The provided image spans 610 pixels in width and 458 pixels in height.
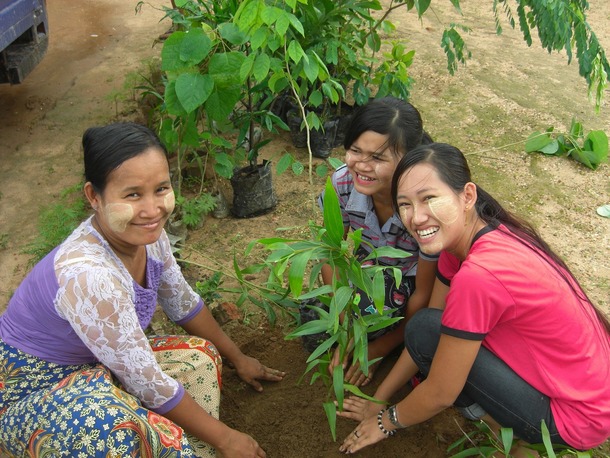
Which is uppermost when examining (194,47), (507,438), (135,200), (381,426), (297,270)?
(194,47)

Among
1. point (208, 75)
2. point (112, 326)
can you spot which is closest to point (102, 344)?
point (112, 326)

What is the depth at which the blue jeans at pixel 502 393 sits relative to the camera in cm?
152

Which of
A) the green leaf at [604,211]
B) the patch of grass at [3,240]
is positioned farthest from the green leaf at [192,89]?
the green leaf at [604,211]

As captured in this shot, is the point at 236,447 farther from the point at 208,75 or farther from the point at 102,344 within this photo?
the point at 208,75

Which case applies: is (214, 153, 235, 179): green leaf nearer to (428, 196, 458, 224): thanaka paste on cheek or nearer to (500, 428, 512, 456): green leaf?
(428, 196, 458, 224): thanaka paste on cheek

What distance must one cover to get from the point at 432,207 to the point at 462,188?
0.10m

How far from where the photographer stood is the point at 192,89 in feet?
6.97

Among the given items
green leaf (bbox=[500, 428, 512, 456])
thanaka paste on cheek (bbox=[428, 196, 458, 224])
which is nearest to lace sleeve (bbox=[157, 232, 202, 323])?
thanaka paste on cheek (bbox=[428, 196, 458, 224])

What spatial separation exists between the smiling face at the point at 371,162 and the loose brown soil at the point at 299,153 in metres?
0.50

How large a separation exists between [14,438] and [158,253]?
0.59 meters

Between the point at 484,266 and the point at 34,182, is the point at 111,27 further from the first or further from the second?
the point at 484,266

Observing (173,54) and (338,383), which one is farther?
(173,54)

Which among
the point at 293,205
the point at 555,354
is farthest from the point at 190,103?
the point at 555,354

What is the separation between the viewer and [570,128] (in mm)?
3572
